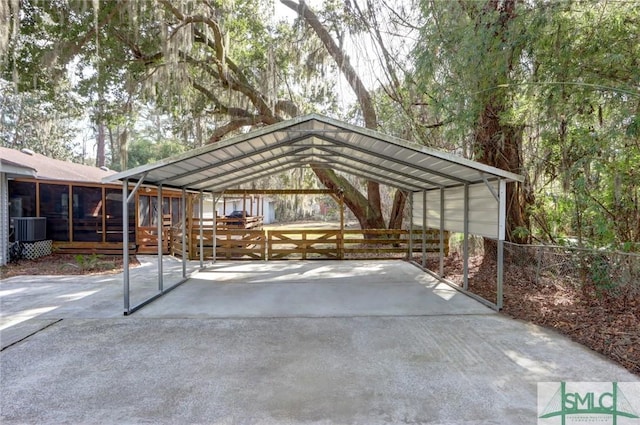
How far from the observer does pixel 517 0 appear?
17.2ft

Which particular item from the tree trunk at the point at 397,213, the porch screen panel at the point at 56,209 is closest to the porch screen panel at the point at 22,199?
the porch screen panel at the point at 56,209

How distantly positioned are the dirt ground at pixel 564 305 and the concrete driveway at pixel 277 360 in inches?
→ 10.2

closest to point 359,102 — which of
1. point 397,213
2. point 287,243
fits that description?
point 397,213

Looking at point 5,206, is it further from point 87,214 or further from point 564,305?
point 564,305

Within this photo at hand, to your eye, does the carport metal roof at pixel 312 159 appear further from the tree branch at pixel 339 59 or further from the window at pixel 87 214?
the window at pixel 87 214

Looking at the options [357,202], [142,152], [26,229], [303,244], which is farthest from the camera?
[142,152]

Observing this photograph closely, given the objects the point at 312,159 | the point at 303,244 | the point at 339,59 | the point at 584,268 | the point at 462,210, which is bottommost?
the point at 303,244

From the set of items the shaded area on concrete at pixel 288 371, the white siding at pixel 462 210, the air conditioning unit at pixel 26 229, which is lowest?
the shaded area on concrete at pixel 288 371

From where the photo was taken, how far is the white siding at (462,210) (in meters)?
4.98

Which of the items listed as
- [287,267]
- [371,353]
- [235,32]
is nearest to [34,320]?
[371,353]

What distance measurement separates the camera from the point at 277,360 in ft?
10.7

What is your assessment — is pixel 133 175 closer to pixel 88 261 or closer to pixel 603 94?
pixel 88 261

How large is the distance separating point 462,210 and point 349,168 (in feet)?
8.32

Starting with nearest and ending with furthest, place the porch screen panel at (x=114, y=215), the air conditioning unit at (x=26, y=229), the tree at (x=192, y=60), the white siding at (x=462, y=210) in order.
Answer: the white siding at (x=462, y=210) → the tree at (x=192, y=60) → the air conditioning unit at (x=26, y=229) → the porch screen panel at (x=114, y=215)
